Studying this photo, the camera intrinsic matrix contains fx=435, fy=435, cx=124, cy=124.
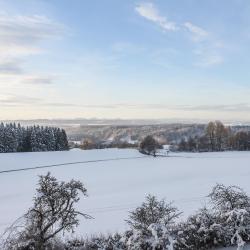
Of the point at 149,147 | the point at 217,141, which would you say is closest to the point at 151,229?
the point at 149,147

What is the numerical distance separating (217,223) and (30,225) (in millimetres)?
4121

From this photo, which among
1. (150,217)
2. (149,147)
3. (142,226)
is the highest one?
(150,217)

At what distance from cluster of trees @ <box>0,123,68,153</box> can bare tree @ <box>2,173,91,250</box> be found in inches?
2323

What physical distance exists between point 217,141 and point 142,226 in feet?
290

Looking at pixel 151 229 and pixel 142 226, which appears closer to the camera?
pixel 151 229

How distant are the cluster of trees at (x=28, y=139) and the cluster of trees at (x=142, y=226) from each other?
58.6 metres

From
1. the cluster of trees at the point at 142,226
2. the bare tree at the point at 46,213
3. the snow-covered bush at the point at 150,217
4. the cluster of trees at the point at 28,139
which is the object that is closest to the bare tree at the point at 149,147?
the cluster of trees at the point at 28,139

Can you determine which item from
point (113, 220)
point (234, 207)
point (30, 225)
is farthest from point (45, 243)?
point (113, 220)

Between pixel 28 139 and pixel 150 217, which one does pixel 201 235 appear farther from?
pixel 28 139

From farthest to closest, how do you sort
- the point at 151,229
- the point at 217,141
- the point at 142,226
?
the point at 217,141 → the point at 142,226 → the point at 151,229

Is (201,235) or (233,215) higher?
(233,215)

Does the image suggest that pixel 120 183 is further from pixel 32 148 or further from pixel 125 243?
pixel 32 148

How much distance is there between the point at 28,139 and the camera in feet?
Result: 233

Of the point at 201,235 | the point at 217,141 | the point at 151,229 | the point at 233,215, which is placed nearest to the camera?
the point at 151,229
